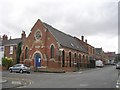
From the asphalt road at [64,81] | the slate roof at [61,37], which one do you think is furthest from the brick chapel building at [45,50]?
the asphalt road at [64,81]

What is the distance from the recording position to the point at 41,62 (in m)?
46.7

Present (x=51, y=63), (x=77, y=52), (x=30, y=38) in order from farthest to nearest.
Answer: (x=77, y=52) → (x=30, y=38) → (x=51, y=63)

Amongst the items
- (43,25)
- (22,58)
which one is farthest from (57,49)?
(22,58)

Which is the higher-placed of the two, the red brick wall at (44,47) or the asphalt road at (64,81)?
the red brick wall at (44,47)

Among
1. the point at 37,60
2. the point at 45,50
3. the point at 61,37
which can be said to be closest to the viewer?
the point at 45,50

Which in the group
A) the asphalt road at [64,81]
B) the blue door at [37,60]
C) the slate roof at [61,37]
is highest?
the slate roof at [61,37]

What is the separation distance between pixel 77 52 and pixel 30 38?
12.8m

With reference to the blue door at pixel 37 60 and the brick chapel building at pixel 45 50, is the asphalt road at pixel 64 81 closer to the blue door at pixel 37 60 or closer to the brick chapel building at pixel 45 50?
the brick chapel building at pixel 45 50

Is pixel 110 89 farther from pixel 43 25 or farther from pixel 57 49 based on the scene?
pixel 43 25

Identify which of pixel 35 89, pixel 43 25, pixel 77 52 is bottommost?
pixel 35 89

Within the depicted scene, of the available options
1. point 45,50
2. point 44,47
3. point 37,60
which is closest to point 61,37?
point 44,47

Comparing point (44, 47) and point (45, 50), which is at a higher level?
point (44, 47)

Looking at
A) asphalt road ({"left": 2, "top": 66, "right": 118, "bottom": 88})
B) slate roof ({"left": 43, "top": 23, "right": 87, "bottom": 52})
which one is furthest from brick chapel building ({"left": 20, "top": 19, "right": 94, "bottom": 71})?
asphalt road ({"left": 2, "top": 66, "right": 118, "bottom": 88})

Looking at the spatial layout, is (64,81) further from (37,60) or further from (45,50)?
(37,60)
